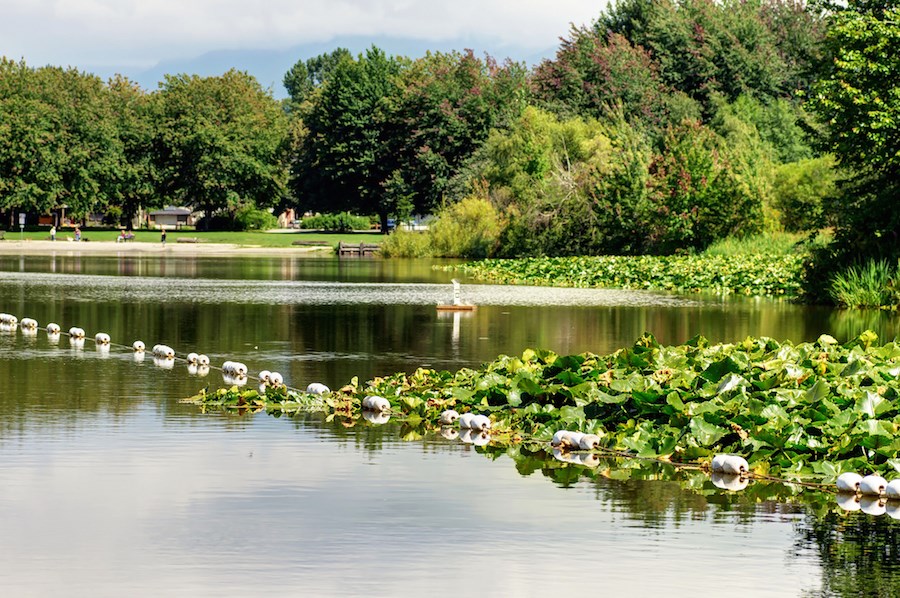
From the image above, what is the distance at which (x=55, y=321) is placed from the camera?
3177 centimetres

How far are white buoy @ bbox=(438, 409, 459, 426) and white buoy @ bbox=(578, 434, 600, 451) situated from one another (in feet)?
7.10

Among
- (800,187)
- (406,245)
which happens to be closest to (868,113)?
(800,187)

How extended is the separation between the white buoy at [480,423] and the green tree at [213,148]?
109157mm

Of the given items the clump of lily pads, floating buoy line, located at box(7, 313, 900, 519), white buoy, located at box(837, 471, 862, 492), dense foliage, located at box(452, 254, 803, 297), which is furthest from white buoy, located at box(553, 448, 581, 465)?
dense foliage, located at box(452, 254, 803, 297)

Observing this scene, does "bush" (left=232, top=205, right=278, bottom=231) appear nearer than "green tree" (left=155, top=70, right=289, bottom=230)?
No

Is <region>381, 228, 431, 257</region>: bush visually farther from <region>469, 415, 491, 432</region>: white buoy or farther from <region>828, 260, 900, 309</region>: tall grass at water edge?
<region>469, 415, 491, 432</region>: white buoy

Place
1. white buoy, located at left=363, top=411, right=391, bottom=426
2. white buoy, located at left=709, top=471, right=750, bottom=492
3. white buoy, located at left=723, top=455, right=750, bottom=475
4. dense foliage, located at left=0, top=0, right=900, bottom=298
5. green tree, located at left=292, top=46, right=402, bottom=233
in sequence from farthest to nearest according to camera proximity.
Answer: green tree, located at left=292, top=46, right=402, bottom=233 < dense foliage, located at left=0, top=0, right=900, bottom=298 < white buoy, located at left=363, top=411, right=391, bottom=426 < white buoy, located at left=723, top=455, right=750, bottom=475 < white buoy, located at left=709, top=471, right=750, bottom=492

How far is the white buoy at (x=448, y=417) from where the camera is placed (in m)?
16.5

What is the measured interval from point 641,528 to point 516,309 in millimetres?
27031

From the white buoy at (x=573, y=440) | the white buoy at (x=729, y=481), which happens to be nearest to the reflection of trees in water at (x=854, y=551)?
the white buoy at (x=729, y=481)

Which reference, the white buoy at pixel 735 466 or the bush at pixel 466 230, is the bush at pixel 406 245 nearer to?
the bush at pixel 466 230

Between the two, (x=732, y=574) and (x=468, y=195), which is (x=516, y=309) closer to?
(x=732, y=574)

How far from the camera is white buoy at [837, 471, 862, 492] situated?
12.5 meters

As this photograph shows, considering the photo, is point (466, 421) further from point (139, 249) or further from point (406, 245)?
point (139, 249)
